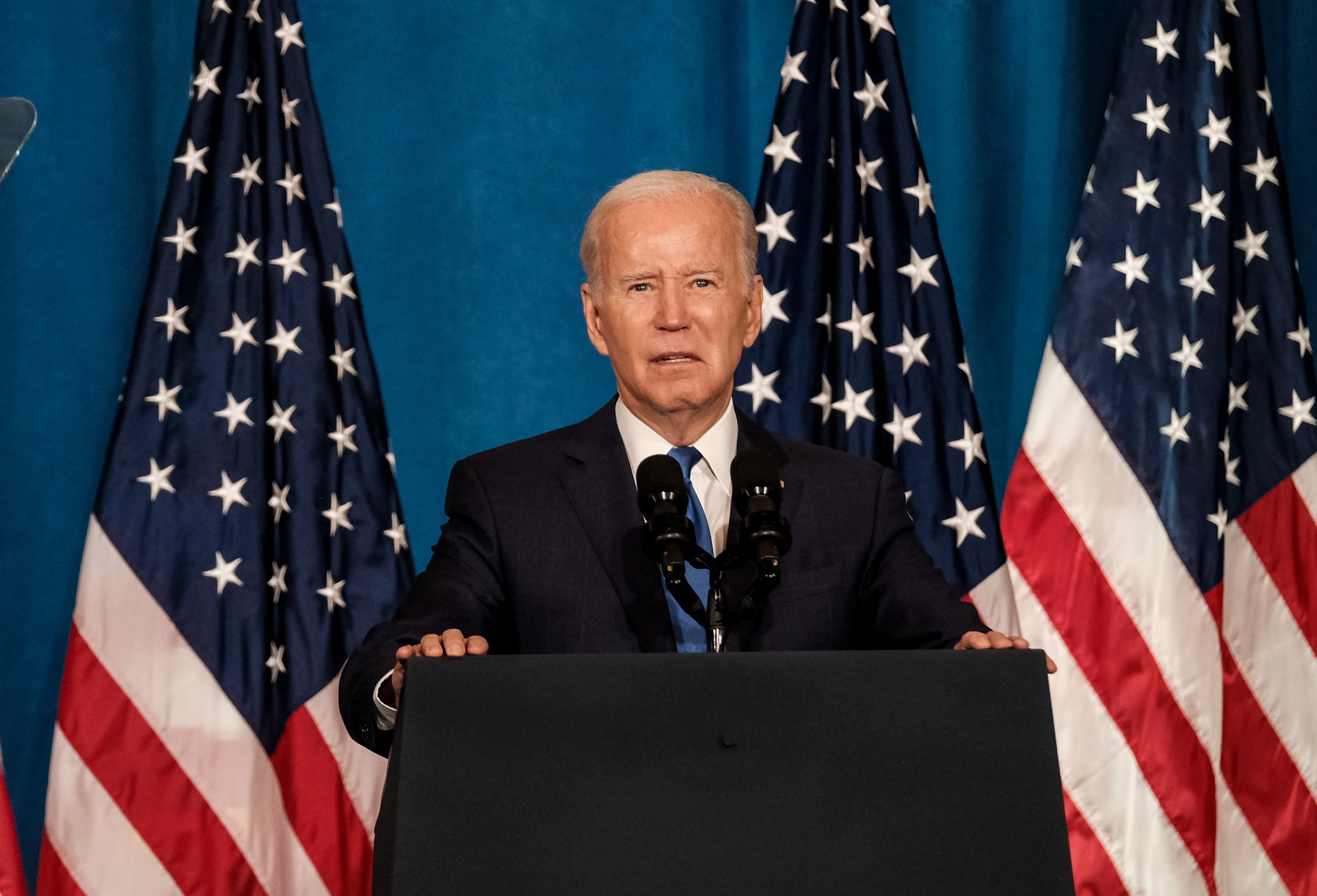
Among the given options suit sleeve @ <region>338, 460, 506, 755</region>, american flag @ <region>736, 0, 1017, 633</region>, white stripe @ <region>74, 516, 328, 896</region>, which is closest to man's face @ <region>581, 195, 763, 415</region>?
suit sleeve @ <region>338, 460, 506, 755</region>

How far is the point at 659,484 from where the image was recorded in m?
Result: 1.51

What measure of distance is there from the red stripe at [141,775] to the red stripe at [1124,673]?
207 cm

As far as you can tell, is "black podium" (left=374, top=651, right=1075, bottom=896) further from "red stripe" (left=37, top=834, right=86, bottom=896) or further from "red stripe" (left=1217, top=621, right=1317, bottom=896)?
"red stripe" (left=1217, top=621, right=1317, bottom=896)

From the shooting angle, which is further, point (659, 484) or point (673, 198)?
point (673, 198)

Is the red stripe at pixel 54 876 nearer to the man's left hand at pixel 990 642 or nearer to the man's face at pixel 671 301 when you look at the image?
the man's face at pixel 671 301

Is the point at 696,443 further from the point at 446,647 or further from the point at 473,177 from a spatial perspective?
the point at 473,177

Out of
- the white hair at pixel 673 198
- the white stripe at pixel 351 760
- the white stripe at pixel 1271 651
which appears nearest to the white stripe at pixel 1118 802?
the white stripe at pixel 1271 651

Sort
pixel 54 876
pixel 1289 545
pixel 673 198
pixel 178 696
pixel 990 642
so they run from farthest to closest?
pixel 1289 545, pixel 178 696, pixel 54 876, pixel 673 198, pixel 990 642

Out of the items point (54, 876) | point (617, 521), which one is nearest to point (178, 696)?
point (54, 876)

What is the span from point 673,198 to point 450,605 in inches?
29.2

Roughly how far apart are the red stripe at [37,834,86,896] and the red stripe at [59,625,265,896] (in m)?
0.17

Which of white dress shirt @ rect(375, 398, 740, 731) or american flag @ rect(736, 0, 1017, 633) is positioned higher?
american flag @ rect(736, 0, 1017, 633)

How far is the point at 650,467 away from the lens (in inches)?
60.2

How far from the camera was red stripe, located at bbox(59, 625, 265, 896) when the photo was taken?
300 centimetres
